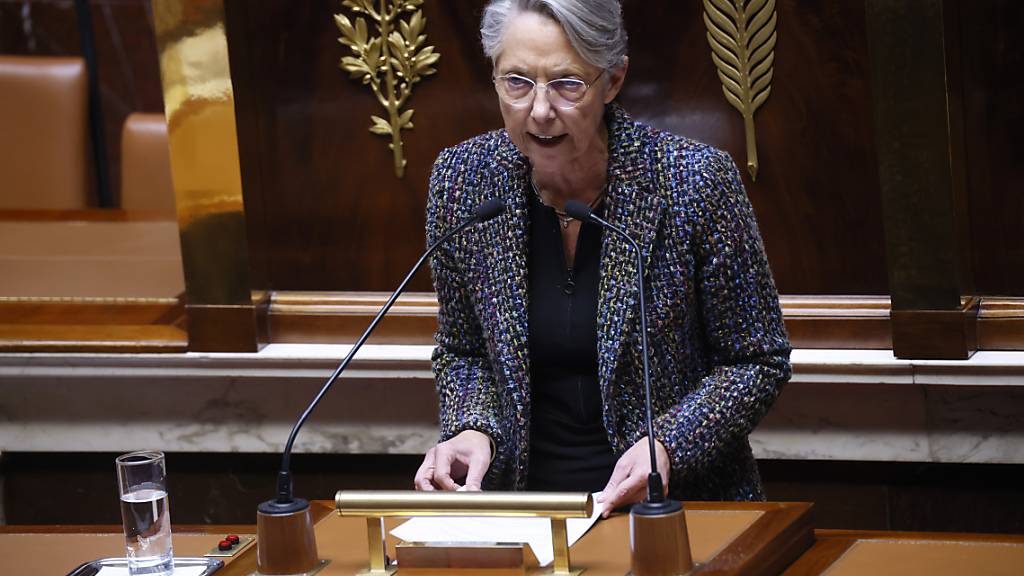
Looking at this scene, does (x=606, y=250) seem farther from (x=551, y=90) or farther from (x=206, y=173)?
(x=206, y=173)

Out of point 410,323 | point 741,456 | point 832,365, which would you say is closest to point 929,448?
point 832,365

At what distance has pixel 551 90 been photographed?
1.99 metres

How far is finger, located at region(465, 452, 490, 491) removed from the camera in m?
1.93

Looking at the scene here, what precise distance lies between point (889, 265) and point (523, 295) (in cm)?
98

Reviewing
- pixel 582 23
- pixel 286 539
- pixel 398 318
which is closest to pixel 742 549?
pixel 286 539

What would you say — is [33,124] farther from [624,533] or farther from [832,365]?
[624,533]

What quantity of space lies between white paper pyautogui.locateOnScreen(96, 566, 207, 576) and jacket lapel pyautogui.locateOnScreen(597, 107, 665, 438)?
60 centimetres

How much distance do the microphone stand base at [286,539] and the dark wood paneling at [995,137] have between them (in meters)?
1.62

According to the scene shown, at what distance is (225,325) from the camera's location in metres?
3.17

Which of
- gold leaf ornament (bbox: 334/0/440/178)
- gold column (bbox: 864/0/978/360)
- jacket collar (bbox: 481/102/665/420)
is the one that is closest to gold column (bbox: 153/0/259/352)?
gold leaf ornament (bbox: 334/0/440/178)

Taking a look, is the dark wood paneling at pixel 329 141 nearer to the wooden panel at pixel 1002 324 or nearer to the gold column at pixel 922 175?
the gold column at pixel 922 175

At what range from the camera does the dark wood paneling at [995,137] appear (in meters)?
2.71

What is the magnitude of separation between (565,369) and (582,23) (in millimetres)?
499

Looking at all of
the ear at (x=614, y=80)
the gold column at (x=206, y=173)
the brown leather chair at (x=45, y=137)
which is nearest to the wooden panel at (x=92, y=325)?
the gold column at (x=206, y=173)
